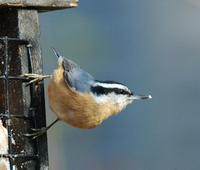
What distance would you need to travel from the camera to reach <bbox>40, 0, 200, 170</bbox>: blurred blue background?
10.8 metres

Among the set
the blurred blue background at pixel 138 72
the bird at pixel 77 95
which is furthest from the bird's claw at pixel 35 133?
the blurred blue background at pixel 138 72

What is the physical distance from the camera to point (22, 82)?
6.54 meters

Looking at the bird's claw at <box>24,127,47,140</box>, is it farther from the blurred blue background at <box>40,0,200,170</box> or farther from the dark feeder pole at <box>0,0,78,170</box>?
the blurred blue background at <box>40,0,200,170</box>

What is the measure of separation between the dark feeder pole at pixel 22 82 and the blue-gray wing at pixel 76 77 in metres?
0.16

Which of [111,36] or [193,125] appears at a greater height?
[111,36]

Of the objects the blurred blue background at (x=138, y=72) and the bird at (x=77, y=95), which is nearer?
the bird at (x=77, y=95)

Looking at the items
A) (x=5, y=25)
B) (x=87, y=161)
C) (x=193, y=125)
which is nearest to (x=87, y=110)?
(x=5, y=25)

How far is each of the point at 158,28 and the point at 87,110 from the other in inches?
204

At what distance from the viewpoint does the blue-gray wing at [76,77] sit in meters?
6.52

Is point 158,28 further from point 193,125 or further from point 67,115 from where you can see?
point 67,115

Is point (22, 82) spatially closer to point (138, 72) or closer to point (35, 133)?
point (35, 133)

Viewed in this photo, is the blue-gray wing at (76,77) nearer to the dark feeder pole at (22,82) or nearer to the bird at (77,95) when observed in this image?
the bird at (77,95)

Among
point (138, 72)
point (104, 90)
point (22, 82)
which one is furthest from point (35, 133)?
point (138, 72)

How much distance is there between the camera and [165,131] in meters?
11.1
